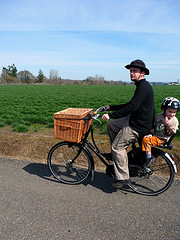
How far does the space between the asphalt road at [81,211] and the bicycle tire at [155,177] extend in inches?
5.2

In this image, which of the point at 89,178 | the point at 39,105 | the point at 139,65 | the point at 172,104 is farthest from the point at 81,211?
the point at 39,105

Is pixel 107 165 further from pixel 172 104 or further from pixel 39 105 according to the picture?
pixel 39 105

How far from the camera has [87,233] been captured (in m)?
2.69

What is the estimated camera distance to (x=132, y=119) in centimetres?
350

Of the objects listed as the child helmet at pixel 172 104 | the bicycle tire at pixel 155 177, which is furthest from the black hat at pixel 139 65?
the bicycle tire at pixel 155 177

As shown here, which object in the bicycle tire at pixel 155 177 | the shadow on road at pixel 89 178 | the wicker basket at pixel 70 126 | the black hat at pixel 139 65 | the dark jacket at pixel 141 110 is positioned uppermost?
the black hat at pixel 139 65

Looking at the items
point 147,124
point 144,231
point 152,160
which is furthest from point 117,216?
point 147,124

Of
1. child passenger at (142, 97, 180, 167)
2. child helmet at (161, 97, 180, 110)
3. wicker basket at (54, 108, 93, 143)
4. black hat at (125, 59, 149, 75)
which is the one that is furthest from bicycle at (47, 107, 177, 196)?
black hat at (125, 59, 149, 75)

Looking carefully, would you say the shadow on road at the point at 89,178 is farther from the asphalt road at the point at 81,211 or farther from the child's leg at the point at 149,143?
the child's leg at the point at 149,143

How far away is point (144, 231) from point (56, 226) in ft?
3.73

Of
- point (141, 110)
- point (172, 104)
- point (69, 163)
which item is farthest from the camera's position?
point (69, 163)

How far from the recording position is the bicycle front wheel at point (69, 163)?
402cm

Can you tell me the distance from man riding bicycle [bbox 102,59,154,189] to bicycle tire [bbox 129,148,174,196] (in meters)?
0.27

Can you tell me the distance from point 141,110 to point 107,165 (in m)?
1.21
